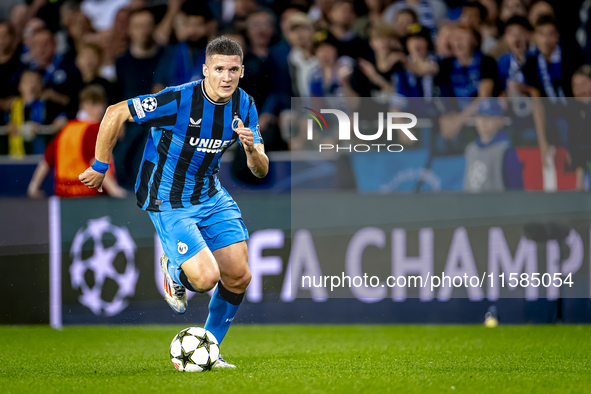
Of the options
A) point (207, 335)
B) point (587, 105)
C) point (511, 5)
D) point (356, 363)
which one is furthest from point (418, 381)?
point (511, 5)

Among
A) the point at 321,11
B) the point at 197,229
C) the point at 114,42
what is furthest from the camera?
the point at 321,11

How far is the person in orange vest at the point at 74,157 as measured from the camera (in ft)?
20.1

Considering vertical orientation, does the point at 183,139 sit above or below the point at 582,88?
below

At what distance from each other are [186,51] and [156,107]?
278 centimetres

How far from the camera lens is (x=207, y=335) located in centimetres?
406

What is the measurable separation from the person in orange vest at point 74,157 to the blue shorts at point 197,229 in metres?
1.93

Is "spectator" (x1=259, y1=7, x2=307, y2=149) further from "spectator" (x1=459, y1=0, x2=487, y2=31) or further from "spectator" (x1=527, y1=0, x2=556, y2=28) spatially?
"spectator" (x1=527, y1=0, x2=556, y2=28)

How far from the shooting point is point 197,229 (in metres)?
4.30

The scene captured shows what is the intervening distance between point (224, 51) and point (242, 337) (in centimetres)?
261

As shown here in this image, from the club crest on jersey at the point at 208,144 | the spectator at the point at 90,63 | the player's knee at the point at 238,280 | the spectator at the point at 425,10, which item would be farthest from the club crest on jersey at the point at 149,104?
the spectator at the point at 425,10

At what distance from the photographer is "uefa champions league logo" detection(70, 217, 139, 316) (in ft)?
19.9

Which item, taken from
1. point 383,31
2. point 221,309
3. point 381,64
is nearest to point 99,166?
point 221,309

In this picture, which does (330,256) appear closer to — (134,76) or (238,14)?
(134,76)

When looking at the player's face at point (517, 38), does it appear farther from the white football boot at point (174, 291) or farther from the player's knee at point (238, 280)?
the white football boot at point (174, 291)
